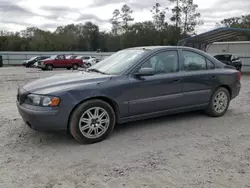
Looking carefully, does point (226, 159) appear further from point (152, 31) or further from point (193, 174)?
point (152, 31)

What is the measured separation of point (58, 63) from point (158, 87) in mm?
19729

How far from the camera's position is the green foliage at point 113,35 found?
42000mm

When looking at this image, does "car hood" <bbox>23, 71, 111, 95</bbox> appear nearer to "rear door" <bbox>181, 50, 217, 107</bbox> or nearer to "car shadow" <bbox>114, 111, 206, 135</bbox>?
"car shadow" <bbox>114, 111, 206, 135</bbox>

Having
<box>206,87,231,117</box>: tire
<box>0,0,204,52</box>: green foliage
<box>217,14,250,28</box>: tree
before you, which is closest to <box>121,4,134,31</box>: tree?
<box>0,0,204,52</box>: green foliage

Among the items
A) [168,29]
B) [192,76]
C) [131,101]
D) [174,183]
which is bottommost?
[174,183]

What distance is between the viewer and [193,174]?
2762 mm

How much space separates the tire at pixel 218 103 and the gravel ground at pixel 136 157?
436 mm

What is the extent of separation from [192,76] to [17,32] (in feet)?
184

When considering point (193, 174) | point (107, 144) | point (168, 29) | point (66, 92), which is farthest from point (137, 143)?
point (168, 29)

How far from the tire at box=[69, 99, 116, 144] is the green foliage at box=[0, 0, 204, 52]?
38184 millimetres

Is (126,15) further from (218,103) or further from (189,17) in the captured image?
(218,103)

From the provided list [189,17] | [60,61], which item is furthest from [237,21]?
[60,61]

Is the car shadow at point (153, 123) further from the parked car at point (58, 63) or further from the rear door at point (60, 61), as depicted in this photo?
the rear door at point (60, 61)

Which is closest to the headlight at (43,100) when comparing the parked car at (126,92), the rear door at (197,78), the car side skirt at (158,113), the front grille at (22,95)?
the parked car at (126,92)
